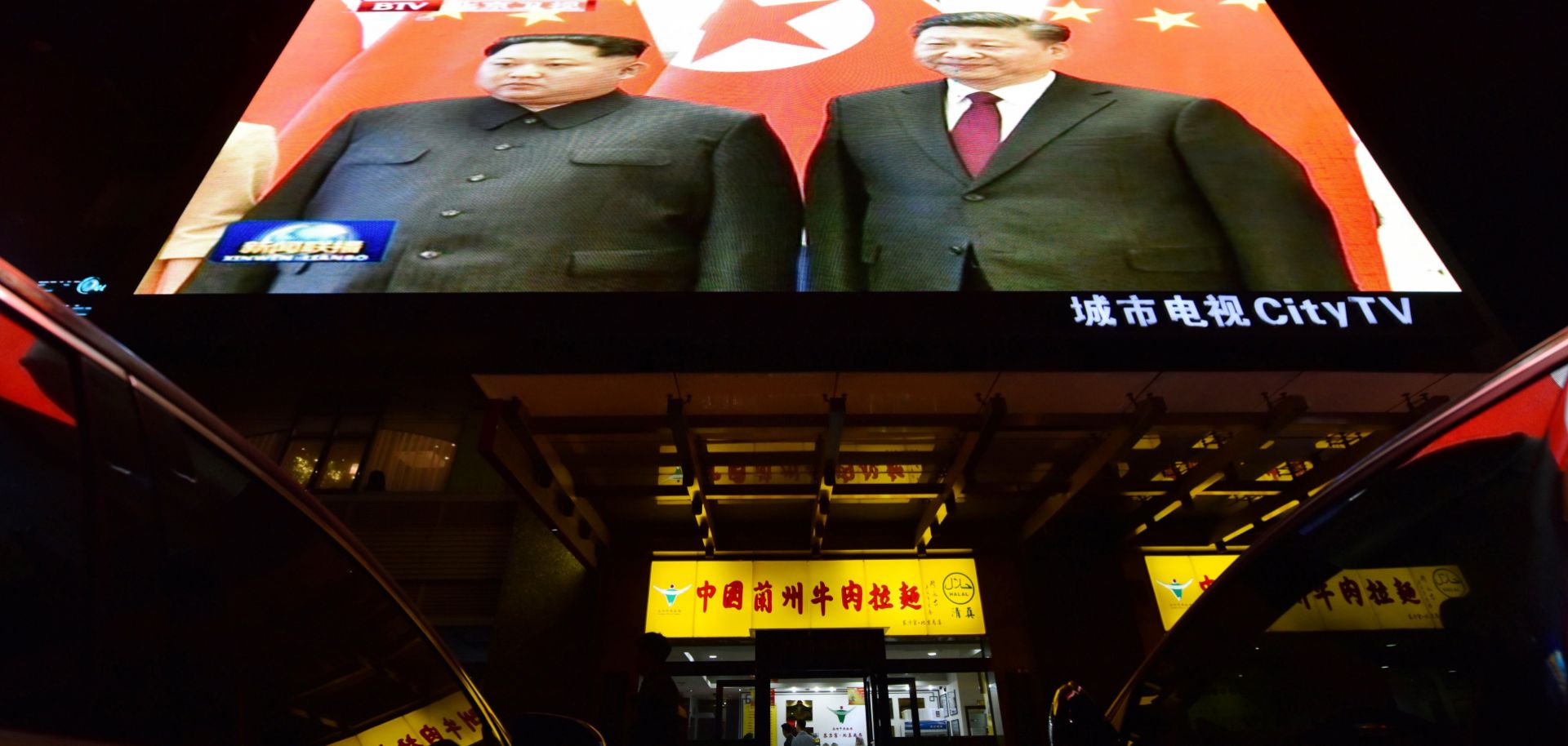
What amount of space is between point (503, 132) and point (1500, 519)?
5.97m

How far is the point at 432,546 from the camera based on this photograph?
7750 mm

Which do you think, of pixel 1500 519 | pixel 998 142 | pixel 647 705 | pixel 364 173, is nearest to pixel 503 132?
pixel 364 173

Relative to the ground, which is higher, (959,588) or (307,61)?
(307,61)

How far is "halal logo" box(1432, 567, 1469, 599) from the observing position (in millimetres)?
992

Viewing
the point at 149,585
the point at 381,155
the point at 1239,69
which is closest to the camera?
the point at 149,585

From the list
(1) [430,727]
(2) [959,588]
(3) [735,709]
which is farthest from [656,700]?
(2) [959,588]

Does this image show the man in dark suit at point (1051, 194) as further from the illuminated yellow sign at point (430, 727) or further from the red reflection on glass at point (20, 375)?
the red reflection on glass at point (20, 375)

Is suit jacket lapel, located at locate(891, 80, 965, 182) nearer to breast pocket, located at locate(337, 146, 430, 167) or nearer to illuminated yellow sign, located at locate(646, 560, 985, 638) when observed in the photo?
breast pocket, located at locate(337, 146, 430, 167)

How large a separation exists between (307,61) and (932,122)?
18.7 ft

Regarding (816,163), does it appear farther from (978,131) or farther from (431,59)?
(431,59)

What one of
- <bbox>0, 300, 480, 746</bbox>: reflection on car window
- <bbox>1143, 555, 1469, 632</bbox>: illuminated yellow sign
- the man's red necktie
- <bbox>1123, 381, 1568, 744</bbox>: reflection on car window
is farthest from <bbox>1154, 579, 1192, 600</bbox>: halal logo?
<bbox>0, 300, 480, 746</bbox>: reflection on car window

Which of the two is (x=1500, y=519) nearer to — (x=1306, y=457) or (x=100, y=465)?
(x=100, y=465)

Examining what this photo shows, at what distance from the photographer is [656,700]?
3.78 meters

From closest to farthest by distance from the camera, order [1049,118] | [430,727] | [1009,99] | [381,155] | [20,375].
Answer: [20,375] < [430,727] < [381,155] < [1049,118] < [1009,99]
